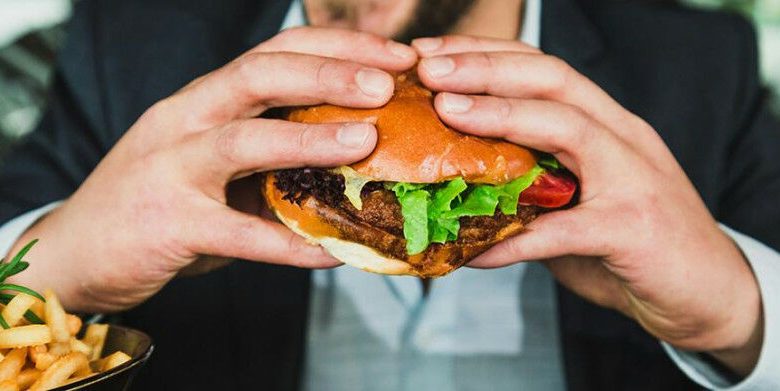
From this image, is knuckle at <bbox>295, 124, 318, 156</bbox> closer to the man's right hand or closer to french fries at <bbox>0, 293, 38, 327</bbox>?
the man's right hand

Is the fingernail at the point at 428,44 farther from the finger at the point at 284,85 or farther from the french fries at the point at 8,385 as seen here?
the french fries at the point at 8,385

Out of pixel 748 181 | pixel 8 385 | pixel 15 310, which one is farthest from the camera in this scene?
pixel 748 181

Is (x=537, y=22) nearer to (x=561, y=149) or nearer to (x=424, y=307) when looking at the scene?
(x=424, y=307)

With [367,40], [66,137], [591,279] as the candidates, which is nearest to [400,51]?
[367,40]

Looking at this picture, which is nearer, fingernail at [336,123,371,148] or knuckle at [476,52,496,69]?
fingernail at [336,123,371,148]

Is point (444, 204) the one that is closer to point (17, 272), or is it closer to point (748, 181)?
point (17, 272)


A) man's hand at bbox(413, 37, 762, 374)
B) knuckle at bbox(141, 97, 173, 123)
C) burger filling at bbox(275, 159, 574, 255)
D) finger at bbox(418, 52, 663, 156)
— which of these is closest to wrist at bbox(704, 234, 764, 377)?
man's hand at bbox(413, 37, 762, 374)
